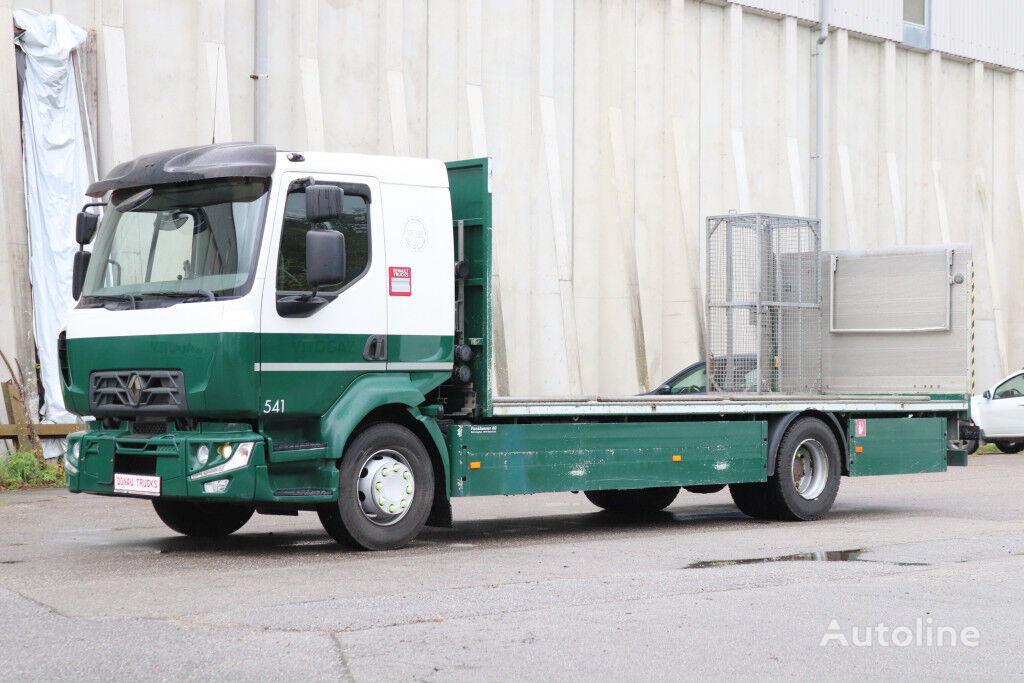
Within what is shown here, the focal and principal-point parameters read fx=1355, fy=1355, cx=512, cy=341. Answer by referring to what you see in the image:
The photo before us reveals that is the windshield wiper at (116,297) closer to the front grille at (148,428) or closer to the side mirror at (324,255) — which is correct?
the front grille at (148,428)

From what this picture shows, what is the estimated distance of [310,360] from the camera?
30.8 ft

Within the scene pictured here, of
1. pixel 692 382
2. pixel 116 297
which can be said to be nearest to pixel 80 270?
pixel 116 297

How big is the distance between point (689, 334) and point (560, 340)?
10.6 ft

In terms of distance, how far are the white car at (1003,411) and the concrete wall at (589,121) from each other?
77.1 inches

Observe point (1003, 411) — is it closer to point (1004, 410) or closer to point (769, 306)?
point (1004, 410)

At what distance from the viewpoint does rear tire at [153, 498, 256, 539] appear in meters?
10.8

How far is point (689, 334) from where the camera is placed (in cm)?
2473

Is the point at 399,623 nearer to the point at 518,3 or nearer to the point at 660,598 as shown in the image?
the point at 660,598

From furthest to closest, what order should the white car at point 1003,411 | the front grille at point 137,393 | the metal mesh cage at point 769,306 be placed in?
1. the white car at point 1003,411
2. the metal mesh cage at point 769,306
3. the front grille at point 137,393

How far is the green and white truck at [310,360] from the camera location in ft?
30.0

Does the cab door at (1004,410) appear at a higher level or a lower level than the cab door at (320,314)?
lower

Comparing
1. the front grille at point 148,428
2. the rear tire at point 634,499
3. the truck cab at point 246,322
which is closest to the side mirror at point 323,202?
the truck cab at point 246,322

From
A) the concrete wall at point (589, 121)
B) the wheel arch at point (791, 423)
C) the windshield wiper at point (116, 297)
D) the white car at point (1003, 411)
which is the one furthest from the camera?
the white car at point (1003, 411)

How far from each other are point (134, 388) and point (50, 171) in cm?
895
